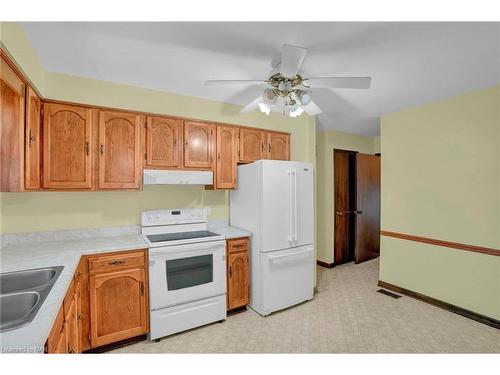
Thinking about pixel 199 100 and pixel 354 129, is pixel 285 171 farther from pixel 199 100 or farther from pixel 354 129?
pixel 354 129

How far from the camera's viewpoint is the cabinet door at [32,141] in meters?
1.82

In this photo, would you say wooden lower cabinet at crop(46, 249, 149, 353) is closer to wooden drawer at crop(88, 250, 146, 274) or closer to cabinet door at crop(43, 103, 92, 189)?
wooden drawer at crop(88, 250, 146, 274)

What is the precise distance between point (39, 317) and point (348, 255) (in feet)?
14.8

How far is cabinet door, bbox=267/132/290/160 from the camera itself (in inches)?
124

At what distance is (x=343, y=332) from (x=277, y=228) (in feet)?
3.77

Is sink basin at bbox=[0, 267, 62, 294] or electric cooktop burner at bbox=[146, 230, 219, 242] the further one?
electric cooktop burner at bbox=[146, 230, 219, 242]

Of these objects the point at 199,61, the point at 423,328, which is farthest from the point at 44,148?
the point at 423,328

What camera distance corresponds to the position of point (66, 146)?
215 cm

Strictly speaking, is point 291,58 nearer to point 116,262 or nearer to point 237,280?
point 116,262

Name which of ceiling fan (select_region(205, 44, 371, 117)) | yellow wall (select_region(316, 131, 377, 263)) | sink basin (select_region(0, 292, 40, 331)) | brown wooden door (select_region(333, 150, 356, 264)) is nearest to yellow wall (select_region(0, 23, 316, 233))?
ceiling fan (select_region(205, 44, 371, 117))

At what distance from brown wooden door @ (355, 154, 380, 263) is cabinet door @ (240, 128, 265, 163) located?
2.07 meters

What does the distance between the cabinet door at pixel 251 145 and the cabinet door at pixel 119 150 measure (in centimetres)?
114

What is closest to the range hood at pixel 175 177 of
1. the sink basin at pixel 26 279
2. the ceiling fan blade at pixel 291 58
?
the sink basin at pixel 26 279

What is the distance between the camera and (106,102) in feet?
7.73
